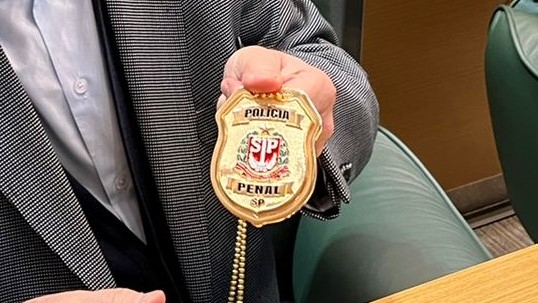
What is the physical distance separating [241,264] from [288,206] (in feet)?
0.26

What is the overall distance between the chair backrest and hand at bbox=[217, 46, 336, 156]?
436 millimetres

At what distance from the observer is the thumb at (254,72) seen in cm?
53

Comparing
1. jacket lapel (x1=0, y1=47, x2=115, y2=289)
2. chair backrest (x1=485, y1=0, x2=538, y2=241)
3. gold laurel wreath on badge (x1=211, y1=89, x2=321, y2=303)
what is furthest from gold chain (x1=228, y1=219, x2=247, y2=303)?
chair backrest (x1=485, y1=0, x2=538, y2=241)

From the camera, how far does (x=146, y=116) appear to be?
698 millimetres

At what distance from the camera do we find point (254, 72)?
0.54m

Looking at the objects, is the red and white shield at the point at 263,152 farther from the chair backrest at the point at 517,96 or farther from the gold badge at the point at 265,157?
the chair backrest at the point at 517,96

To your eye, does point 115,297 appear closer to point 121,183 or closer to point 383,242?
point 121,183

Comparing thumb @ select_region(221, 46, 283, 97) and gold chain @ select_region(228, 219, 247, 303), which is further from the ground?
thumb @ select_region(221, 46, 283, 97)

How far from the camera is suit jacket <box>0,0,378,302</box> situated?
64cm

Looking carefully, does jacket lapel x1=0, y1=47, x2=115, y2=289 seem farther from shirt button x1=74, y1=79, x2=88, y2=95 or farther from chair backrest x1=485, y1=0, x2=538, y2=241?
chair backrest x1=485, y1=0, x2=538, y2=241

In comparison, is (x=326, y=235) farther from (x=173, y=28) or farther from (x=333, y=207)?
(x=173, y=28)

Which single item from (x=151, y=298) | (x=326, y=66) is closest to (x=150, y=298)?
(x=151, y=298)

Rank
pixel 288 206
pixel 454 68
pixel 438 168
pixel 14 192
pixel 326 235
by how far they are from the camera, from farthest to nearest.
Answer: pixel 438 168, pixel 454 68, pixel 326 235, pixel 14 192, pixel 288 206

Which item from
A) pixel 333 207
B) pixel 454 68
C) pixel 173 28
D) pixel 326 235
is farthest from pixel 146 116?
pixel 454 68
